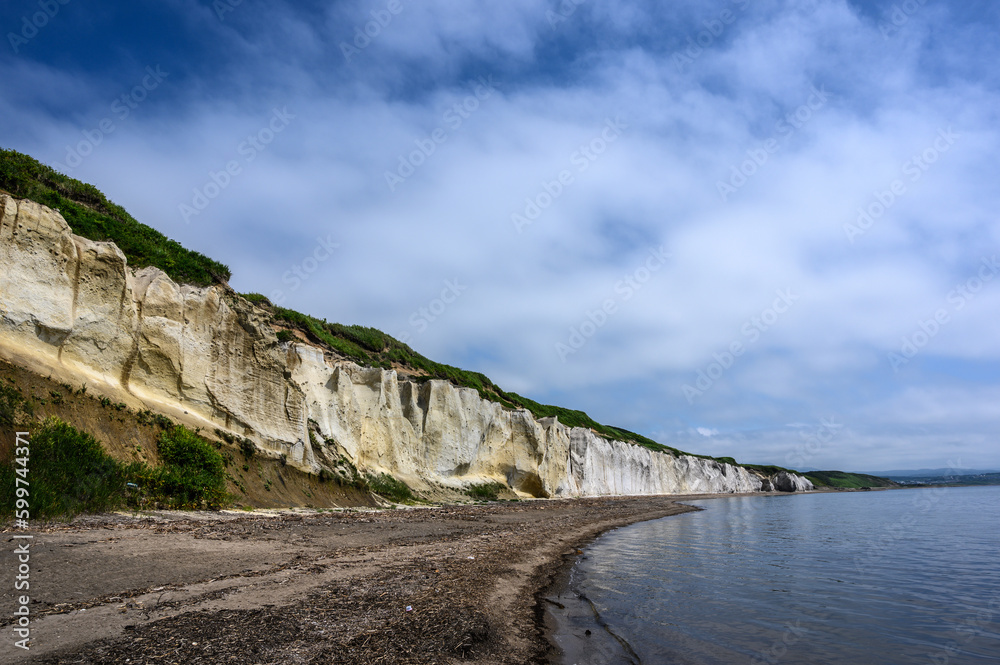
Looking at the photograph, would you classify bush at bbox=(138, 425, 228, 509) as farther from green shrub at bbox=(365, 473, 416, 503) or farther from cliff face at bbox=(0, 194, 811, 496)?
green shrub at bbox=(365, 473, 416, 503)

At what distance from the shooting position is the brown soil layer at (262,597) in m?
4.60

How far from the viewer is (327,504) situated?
63.3 feet

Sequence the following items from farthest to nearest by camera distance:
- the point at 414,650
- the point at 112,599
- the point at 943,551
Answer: the point at 943,551 → the point at 112,599 → the point at 414,650

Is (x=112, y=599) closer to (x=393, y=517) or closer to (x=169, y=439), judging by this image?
(x=169, y=439)

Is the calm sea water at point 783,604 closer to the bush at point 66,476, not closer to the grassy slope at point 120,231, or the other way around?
the bush at point 66,476

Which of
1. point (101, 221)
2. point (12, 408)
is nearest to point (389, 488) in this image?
point (12, 408)

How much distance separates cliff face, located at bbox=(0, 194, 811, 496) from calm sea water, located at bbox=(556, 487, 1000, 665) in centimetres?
1312

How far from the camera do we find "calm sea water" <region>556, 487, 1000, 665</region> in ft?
22.0

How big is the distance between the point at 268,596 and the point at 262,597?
9cm

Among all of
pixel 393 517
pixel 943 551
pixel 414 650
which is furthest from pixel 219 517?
pixel 943 551

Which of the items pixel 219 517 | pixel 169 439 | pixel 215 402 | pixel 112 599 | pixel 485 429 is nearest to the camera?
pixel 112 599

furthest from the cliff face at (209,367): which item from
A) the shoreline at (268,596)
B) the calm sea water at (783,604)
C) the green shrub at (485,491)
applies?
the calm sea water at (783,604)

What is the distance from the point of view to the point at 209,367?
17.7 m

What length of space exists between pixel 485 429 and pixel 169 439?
2272 centimetres
